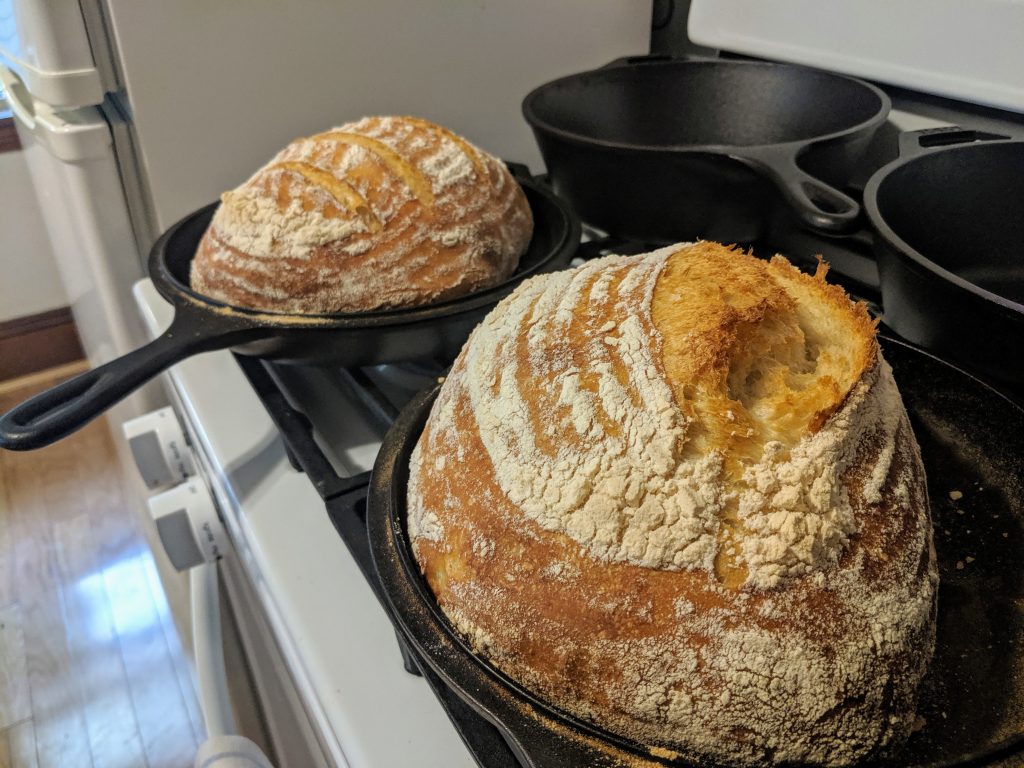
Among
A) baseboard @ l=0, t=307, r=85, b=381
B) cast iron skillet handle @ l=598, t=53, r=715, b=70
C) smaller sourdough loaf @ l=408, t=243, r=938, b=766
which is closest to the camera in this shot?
smaller sourdough loaf @ l=408, t=243, r=938, b=766

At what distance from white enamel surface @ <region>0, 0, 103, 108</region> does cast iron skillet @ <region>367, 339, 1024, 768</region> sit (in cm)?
60

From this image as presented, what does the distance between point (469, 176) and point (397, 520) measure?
→ 1.26 feet

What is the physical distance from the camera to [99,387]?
552 millimetres

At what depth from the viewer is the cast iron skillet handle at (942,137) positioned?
0.68m

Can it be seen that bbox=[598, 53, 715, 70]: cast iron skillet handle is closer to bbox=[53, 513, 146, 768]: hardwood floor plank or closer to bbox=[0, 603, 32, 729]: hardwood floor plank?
bbox=[53, 513, 146, 768]: hardwood floor plank

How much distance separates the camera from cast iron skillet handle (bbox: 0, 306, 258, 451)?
519 millimetres

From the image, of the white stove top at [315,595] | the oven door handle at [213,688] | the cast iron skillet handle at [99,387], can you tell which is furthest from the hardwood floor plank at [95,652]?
the cast iron skillet handle at [99,387]

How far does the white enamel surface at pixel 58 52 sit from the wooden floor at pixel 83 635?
1.10m

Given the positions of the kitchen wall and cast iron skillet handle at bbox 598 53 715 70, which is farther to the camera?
the kitchen wall

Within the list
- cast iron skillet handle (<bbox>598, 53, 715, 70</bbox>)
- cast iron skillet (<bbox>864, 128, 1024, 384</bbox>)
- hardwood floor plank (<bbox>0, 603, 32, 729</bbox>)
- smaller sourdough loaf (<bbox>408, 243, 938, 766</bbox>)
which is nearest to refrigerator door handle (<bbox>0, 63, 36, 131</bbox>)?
cast iron skillet handle (<bbox>598, 53, 715, 70</bbox>)

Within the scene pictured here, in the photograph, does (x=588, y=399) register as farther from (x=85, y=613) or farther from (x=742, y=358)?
(x=85, y=613)

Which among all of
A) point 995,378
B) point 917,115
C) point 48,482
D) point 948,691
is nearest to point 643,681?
point 948,691

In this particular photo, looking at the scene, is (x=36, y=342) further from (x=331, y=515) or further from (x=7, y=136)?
(x=331, y=515)

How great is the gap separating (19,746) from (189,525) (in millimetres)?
1045
